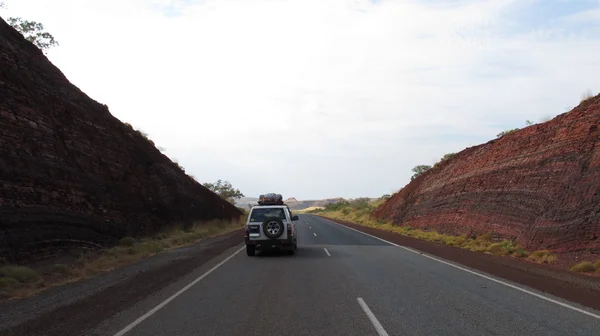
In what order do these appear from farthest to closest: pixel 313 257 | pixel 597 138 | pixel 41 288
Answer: pixel 597 138, pixel 313 257, pixel 41 288

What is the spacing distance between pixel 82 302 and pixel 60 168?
12102 millimetres

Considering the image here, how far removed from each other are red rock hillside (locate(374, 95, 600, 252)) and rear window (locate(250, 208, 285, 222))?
33.8 feet

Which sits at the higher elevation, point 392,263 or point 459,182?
point 459,182

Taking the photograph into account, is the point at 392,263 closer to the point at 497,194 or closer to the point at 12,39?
the point at 497,194

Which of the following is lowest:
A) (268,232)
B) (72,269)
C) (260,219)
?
(72,269)

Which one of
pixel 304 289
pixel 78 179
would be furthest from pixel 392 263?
pixel 78 179

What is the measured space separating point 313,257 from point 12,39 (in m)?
17.0

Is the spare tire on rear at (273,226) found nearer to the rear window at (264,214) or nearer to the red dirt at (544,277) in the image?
the rear window at (264,214)

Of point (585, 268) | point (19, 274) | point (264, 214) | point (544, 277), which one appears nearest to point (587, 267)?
point (585, 268)

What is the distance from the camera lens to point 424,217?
38250 millimetres

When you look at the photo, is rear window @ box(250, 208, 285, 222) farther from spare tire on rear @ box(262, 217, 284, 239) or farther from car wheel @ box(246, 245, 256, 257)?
car wheel @ box(246, 245, 256, 257)

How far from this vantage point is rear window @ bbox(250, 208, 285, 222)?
17.8m

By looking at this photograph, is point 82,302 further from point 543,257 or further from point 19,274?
point 543,257

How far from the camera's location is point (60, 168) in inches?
763
